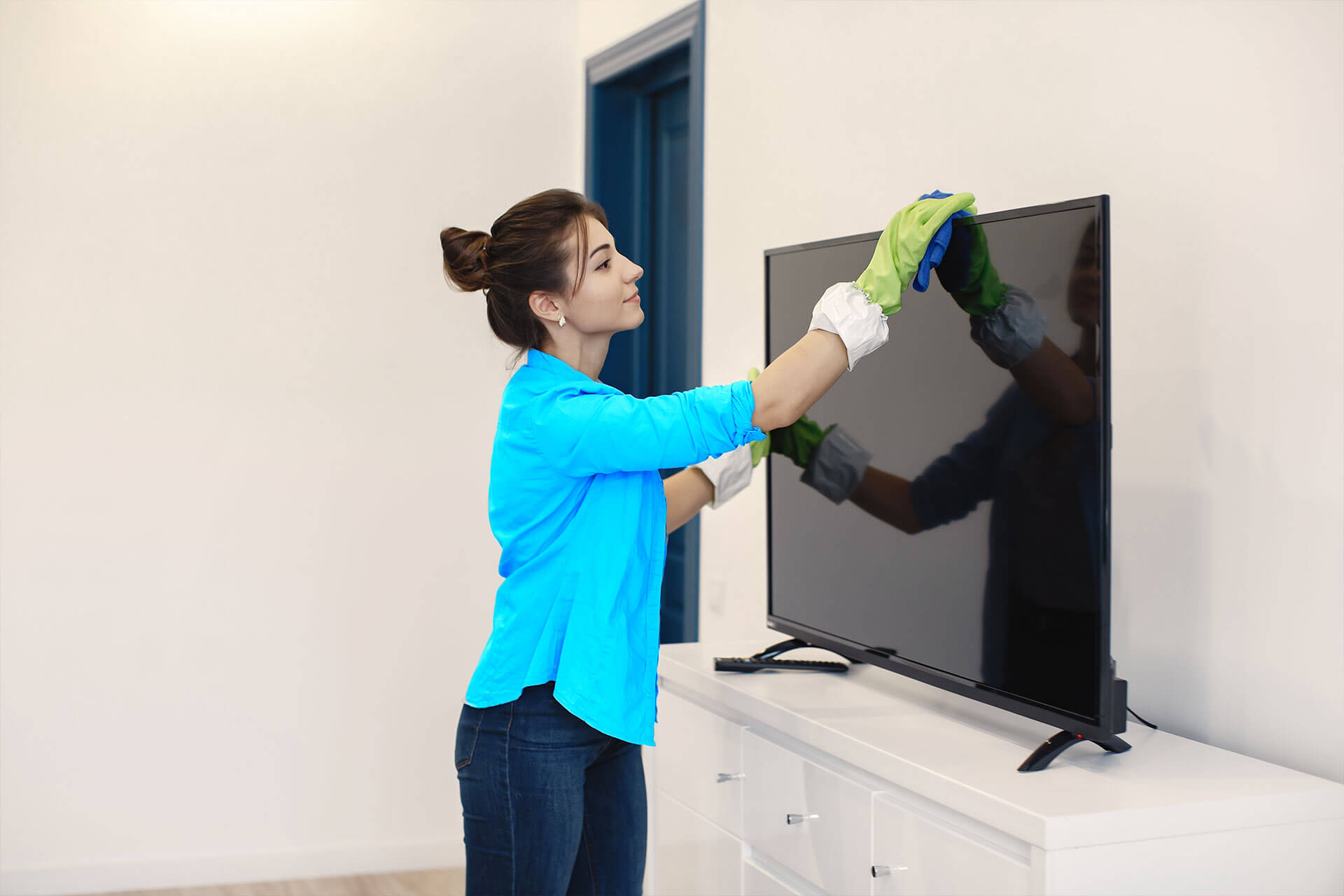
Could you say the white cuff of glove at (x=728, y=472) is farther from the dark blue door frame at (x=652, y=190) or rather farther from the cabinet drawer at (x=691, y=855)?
the dark blue door frame at (x=652, y=190)

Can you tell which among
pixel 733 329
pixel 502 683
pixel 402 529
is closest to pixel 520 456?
pixel 502 683

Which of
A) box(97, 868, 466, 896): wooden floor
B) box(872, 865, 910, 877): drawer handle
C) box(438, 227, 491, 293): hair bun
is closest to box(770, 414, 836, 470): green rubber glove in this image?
box(438, 227, 491, 293): hair bun

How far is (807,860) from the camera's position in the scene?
1.61 meters

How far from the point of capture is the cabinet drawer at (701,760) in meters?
1.83

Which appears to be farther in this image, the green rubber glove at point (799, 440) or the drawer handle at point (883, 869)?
the green rubber glove at point (799, 440)

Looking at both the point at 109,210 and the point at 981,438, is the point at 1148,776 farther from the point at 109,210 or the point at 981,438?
the point at 109,210

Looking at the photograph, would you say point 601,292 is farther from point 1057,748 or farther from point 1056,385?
point 1057,748

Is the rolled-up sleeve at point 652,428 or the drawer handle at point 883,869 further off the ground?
the rolled-up sleeve at point 652,428

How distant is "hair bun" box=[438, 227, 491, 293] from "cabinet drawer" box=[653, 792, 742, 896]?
0.99 metres

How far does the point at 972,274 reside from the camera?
1.50 meters

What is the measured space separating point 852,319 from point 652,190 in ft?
6.86

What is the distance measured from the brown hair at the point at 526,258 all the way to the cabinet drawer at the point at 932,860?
804mm

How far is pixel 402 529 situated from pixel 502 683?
1.89 meters

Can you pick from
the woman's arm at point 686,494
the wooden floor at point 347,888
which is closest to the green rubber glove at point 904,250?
the woman's arm at point 686,494
